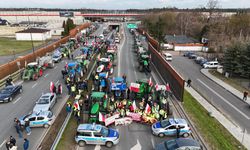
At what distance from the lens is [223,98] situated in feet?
88.0

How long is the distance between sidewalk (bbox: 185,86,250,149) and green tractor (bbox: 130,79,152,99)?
6494 millimetres

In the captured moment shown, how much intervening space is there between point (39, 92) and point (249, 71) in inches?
1240

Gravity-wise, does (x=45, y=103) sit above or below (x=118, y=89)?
below

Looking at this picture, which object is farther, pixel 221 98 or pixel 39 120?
pixel 221 98

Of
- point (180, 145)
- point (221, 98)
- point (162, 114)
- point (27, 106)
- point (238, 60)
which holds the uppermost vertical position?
point (238, 60)

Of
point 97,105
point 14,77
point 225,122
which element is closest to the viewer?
point 97,105

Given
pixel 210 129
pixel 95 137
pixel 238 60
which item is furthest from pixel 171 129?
pixel 238 60

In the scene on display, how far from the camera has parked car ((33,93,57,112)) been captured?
19.7 m

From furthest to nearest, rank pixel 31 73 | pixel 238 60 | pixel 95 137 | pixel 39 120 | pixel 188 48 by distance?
pixel 188 48
pixel 238 60
pixel 31 73
pixel 39 120
pixel 95 137

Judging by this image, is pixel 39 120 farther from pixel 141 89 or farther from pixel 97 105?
pixel 141 89

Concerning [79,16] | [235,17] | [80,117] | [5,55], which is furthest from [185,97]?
[79,16]

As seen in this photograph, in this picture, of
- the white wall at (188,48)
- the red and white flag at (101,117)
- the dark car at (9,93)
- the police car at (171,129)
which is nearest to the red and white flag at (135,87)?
the red and white flag at (101,117)

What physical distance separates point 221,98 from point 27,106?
73.3 feet

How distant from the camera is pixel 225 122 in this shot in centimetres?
2016
